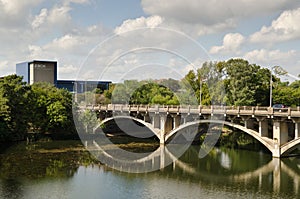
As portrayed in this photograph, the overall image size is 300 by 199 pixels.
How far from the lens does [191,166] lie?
1369 inches

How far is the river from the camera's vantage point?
25141 mm

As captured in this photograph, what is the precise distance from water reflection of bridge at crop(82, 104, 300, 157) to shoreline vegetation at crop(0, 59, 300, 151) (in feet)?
17.0

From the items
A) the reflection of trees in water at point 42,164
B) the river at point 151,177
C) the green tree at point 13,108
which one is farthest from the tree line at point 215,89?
the reflection of trees in water at point 42,164

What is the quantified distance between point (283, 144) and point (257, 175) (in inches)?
255

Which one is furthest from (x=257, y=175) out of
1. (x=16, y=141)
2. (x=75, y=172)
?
(x=16, y=141)

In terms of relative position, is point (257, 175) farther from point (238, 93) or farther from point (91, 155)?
point (238, 93)

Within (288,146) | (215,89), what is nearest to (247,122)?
(288,146)

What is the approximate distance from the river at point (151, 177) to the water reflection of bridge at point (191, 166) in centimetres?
7

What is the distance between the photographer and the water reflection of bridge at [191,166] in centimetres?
2983

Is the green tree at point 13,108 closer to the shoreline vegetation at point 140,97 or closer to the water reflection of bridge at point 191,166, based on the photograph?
the shoreline vegetation at point 140,97

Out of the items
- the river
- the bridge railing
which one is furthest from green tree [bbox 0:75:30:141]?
Result: the bridge railing

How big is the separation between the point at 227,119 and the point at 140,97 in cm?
2312

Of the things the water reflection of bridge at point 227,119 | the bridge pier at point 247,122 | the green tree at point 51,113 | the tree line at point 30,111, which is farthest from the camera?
the green tree at point 51,113

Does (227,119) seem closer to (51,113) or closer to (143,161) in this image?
(143,161)
